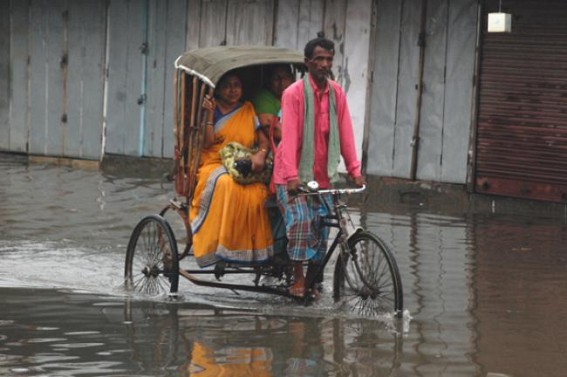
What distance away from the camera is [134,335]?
7582 mm

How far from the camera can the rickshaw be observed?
314 inches

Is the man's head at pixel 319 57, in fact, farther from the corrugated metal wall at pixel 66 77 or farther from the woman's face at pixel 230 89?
the corrugated metal wall at pixel 66 77

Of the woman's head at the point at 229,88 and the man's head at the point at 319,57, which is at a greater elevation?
the man's head at the point at 319,57

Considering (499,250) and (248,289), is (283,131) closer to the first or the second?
(248,289)

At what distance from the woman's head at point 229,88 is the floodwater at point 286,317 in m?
1.33

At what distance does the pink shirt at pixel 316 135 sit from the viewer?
8.09 m

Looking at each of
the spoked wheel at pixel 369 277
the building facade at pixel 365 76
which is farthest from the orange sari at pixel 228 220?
the building facade at pixel 365 76

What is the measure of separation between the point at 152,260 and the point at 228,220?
0.73 metres

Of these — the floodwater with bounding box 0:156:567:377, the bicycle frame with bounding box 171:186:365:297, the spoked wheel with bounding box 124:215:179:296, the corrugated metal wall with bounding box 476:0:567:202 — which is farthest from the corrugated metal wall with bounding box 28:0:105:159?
the bicycle frame with bounding box 171:186:365:297

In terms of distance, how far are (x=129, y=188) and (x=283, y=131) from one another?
312 inches

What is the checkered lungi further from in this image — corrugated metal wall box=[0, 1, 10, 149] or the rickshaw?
corrugated metal wall box=[0, 1, 10, 149]

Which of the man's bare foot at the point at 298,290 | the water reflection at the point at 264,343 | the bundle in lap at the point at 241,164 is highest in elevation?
the bundle in lap at the point at 241,164

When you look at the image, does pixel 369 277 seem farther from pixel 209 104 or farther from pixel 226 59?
pixel 226 59

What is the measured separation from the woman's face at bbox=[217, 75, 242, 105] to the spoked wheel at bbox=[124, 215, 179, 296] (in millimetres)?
898
